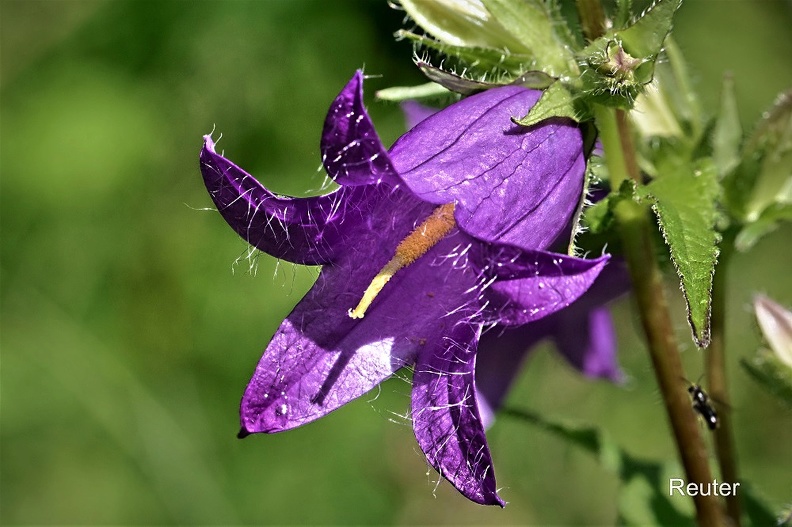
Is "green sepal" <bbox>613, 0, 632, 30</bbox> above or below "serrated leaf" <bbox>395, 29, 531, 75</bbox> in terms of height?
below

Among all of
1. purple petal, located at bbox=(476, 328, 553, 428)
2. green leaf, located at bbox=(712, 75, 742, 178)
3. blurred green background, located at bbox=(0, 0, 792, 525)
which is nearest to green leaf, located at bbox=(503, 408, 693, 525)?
purple petal, located at bbox=(476, 328, 553, 428)

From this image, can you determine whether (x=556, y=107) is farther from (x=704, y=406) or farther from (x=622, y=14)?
(x=704, y=406)

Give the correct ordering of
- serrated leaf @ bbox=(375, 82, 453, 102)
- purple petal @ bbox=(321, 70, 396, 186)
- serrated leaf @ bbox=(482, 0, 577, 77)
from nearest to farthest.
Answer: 1. purple petal @ bbox=(321, 70, 396, 186)
2. serrated leaf @ bbox=(482, 0, 577, 77)
3. serrated leaf @ bbox=(375, 82, 453, 102)

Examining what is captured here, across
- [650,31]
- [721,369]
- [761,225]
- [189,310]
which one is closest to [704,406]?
[721,369]

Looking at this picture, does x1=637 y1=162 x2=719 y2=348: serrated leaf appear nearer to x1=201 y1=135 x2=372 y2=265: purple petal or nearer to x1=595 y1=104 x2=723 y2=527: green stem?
x1=595 y1=104 x2=723 y2=527: green stem

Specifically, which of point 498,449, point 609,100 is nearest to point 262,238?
point 609,100

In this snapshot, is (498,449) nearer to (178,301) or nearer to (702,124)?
(178,301)
